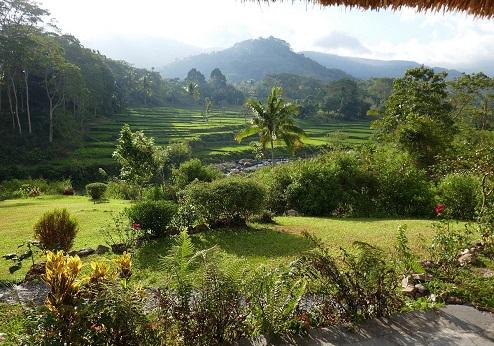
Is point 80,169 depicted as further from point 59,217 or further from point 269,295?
point 269,295

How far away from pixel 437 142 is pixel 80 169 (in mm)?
26849

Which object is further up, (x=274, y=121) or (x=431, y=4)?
(x=431, y=4)

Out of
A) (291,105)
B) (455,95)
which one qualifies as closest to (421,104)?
(291,105)

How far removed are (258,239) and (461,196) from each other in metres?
6.75

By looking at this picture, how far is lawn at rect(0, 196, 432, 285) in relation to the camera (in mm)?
7793

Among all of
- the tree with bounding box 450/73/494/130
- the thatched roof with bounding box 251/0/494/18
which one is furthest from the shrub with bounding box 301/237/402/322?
the tree with bounding box 450/73/494/130

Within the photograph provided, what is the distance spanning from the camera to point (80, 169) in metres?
32.8

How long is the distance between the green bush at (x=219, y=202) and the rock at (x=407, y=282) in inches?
206

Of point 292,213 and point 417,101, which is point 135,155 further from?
point 417,101

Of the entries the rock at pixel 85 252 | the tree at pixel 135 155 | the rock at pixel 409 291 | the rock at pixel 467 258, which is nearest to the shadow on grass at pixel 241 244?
the rock at pixel 85 252

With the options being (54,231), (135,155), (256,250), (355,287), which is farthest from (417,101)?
(355,287)

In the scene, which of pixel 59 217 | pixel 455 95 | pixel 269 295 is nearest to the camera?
pixel 269 295

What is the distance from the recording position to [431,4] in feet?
14.6

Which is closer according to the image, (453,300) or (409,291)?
(453,300)
